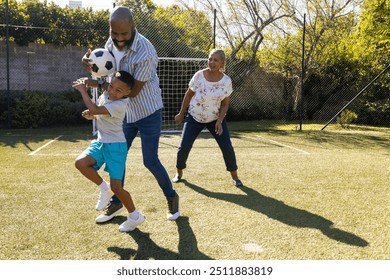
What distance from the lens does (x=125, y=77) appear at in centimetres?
314

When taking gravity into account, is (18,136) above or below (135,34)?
below

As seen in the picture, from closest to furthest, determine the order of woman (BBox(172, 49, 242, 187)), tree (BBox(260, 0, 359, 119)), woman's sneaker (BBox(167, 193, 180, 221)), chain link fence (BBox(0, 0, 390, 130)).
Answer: woman's sneaker (BBox(167, 193, 180, 221)), woman (BBox(172, 49, 242, 187)), chain link fence (BBox(0, 0, 390, 130)), tree (BBox(260, 0, 359, 119))

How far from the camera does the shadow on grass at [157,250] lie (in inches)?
111

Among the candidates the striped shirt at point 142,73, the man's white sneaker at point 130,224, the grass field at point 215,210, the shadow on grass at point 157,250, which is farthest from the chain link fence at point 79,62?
the shadow on grass at point 157,250

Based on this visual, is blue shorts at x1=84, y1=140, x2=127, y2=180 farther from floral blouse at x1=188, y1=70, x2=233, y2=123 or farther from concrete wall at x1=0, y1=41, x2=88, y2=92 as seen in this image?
concrete wall at x1=0, y1=41, x2=88, y2=92

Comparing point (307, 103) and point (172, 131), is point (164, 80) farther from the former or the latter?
point (307, 103)

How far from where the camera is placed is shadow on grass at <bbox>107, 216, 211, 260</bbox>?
282cm

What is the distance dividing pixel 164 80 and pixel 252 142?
179 inches

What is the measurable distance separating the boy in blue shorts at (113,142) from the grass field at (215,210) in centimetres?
30

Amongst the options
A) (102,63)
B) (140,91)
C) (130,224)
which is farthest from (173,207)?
(102,63)

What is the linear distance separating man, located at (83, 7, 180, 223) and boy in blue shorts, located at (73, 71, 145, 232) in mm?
124

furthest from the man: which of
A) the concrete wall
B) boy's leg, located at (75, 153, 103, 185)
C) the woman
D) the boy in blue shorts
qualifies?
the concrete wall

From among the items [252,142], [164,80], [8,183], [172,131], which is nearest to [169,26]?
[164,80]

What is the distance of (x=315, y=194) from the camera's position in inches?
181
